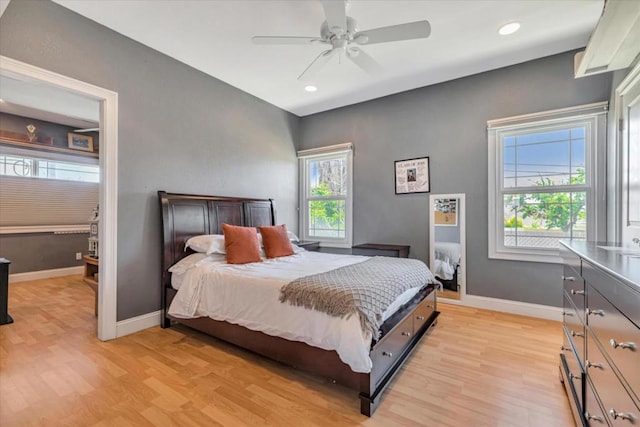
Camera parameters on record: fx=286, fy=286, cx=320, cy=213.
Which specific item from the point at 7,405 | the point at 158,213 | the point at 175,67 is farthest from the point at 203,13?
the point at 7,405

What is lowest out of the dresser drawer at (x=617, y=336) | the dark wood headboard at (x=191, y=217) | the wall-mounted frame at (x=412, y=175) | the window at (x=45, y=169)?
the dresser drawer at (x=617, y=336)

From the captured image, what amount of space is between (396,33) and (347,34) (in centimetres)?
41

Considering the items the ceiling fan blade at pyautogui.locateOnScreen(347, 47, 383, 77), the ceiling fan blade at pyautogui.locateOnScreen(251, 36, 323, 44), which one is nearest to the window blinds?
the ceiling fan blade at pyautogui.locateOnScreen(251, 36, 323, 44)

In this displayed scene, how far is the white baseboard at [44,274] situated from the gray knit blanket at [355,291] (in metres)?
5.54

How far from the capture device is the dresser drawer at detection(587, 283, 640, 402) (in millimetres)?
900

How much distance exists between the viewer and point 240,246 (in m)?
2.98

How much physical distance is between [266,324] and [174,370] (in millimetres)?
785

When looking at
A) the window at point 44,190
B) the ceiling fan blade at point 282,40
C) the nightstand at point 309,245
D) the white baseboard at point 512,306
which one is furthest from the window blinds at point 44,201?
the white baseboard at point 512,306

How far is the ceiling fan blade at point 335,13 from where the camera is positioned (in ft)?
6.45

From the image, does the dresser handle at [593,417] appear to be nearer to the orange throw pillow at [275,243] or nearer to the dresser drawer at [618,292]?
the dresser drawer at [618,292]

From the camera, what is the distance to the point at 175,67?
325 centimetres

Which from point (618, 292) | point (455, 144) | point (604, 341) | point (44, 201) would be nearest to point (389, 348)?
point (604, 341)

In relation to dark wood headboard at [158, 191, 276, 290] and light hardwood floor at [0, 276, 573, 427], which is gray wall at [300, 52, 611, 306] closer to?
light hardwood floor at [0, 276, 573, 427]

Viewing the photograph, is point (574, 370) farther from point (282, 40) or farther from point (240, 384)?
point (282, 40)
